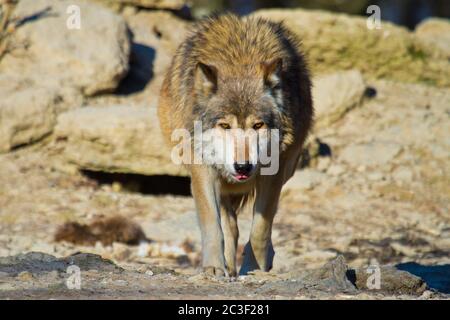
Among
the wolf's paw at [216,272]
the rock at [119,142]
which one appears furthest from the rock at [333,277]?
the rock at [119,142]

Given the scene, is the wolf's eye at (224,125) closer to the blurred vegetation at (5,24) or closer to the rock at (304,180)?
the rock at (304,180)

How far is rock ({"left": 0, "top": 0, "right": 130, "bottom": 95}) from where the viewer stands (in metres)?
16.0

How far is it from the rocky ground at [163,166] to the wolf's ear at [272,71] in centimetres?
200

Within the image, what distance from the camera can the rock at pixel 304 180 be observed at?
14586mm

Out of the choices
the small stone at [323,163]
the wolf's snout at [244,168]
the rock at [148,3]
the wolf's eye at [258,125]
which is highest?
the rock at [148,3]

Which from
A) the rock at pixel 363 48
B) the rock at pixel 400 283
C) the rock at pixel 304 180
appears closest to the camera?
the rock at pixel 400 283

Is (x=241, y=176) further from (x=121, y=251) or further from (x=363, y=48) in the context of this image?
(x=363, y=48)

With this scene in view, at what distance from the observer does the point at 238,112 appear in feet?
28.3

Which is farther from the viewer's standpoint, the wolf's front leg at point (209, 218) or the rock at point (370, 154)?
the rock at point (370, 154)

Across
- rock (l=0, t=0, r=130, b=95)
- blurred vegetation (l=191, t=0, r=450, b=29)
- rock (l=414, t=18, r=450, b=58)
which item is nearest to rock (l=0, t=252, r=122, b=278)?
rock (l=0, t=0, r=130, b=95)

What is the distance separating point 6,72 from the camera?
52.6 ft
